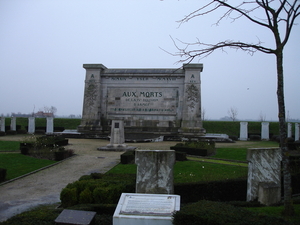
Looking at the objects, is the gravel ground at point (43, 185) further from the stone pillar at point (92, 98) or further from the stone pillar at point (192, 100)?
the stone pillar at point (92, 98)

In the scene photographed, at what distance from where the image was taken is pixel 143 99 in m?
27.6

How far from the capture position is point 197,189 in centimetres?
734

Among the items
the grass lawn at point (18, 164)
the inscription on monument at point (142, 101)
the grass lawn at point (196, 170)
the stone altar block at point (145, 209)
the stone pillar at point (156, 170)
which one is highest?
the inscription on monument at point (142, 101)

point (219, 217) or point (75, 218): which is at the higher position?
point (219, 217)

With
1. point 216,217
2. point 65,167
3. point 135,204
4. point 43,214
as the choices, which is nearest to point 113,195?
point 43,214

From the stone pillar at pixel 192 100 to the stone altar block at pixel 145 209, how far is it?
21.2 m

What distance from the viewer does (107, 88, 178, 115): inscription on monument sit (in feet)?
89.7

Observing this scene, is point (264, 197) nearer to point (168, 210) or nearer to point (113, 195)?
point (168, 210)

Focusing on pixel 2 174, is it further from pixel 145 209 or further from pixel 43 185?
pixel 145 209

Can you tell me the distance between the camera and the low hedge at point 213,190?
286 inches

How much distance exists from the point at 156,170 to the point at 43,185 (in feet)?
17.5

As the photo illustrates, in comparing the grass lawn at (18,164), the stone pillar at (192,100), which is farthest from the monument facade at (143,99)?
the grass lawn at (18,164)

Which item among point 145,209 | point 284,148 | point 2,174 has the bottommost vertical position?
point 2,174

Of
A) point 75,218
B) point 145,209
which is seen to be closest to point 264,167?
point 145,209
